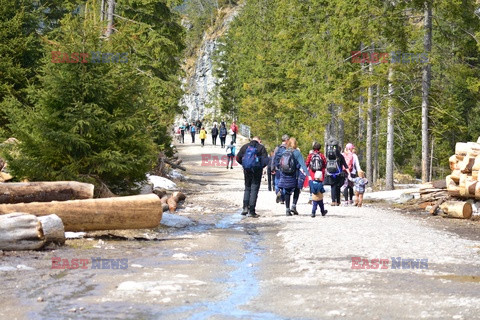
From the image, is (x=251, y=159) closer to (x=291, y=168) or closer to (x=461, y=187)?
(x=291, y=168)

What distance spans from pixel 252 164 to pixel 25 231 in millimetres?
7218

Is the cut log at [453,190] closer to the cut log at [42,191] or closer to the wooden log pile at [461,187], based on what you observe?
the wooden log pile at [461,187]

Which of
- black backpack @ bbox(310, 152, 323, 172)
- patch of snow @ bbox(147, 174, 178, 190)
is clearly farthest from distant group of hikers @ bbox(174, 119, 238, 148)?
black backpack @ bbox(310, 152, 323, 172)

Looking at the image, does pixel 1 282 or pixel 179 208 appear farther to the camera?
pixel 179 208

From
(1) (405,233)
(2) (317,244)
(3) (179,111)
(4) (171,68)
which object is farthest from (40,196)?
(3) (179,111)

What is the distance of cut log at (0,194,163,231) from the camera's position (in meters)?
11.8

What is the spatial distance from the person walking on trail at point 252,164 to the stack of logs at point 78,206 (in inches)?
175

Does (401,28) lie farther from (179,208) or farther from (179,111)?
(179,111)

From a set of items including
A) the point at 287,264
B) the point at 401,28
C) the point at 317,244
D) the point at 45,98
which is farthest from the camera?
the point at 401,28

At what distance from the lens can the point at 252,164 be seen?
1678 centimetres

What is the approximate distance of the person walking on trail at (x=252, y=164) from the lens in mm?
16781

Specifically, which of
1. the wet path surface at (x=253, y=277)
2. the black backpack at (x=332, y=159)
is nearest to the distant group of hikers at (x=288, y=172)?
the black backpack at (x=332, y=159)

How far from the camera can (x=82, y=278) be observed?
8664 millimetres

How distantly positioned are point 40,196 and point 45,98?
259 centimetres
